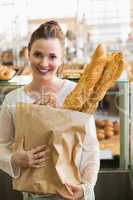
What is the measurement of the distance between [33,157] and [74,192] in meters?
0.14

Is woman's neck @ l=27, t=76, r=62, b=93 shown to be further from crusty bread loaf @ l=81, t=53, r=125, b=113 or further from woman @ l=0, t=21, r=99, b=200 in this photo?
crusty bread loaf @ l=81, t=53, r=125, b=113

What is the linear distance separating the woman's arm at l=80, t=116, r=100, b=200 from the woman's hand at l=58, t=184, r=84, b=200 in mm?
19

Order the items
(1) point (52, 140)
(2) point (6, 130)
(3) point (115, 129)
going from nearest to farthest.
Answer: (1) point (52, 140), (2) point (6, 130), (3) point (115, 129)

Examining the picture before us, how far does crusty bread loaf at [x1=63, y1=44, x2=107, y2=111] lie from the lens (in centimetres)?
90

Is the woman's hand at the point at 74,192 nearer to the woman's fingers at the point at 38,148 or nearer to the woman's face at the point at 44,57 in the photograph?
the woman's fingers at the point at 38,148

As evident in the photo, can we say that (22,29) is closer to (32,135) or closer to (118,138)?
(118,138)

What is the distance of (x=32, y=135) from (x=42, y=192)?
0.49 ft

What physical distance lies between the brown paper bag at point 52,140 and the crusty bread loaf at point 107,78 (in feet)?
0.12

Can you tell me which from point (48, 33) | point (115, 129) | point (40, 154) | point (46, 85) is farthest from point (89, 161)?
point (115, 129)

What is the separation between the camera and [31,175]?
0.93 m

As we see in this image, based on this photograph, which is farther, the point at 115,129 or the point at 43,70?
the point at 115,129

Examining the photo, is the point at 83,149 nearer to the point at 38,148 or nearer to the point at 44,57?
the point at 38,148

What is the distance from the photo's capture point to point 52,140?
2.93 ft

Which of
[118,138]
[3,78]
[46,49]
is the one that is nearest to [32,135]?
[46,49]
